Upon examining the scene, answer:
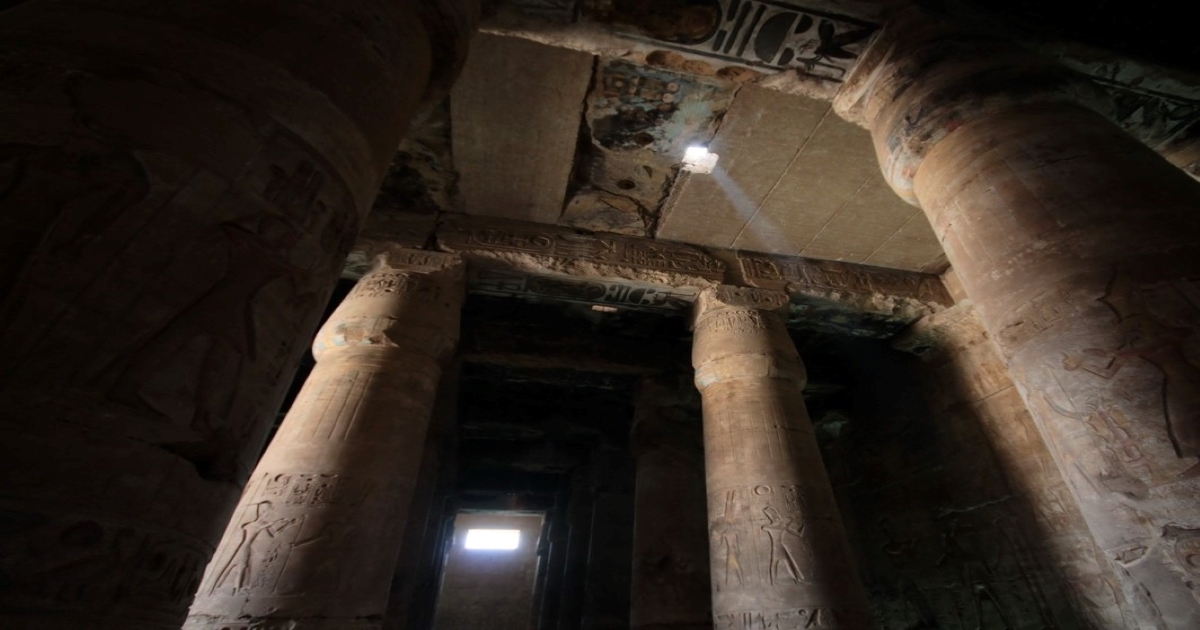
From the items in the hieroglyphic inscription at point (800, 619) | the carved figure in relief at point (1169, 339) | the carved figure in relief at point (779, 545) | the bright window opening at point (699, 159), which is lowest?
the hieroglyphic inscription at point (800, 619)

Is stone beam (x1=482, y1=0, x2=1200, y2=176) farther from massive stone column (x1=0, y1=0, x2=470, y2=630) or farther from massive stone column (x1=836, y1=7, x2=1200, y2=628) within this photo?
massive stone column (x1=0, y1=0, x2=470, y2=630)

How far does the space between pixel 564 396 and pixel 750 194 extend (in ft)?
14.3

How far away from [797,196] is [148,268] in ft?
15.6

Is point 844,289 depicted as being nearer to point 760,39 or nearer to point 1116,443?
point 760,39

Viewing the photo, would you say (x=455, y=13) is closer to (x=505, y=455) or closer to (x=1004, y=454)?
(x=1004, y=454)

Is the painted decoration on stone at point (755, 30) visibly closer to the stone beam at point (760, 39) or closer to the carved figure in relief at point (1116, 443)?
the stone beam at point (760, 39)

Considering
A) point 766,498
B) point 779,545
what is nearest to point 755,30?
point 766,498

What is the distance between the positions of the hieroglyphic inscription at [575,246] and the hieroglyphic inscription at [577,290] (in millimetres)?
209

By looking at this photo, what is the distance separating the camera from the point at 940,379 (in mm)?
5656

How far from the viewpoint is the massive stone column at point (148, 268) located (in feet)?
2.81

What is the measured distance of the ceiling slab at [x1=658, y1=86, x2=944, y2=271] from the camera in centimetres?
417

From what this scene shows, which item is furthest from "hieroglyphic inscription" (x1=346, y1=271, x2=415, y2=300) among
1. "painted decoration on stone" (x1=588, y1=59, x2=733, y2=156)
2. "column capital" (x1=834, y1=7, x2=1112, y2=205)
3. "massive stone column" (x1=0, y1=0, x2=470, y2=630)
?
"column capital" (x1=834, y1=7, x2=1112, y2=205)

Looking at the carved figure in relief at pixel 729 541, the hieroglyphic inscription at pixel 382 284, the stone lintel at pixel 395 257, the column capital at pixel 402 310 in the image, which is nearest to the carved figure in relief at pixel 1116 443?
the carved figure in relief at pixel 729 541

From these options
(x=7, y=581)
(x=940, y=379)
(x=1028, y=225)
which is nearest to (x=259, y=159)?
(x=7, y=581)
